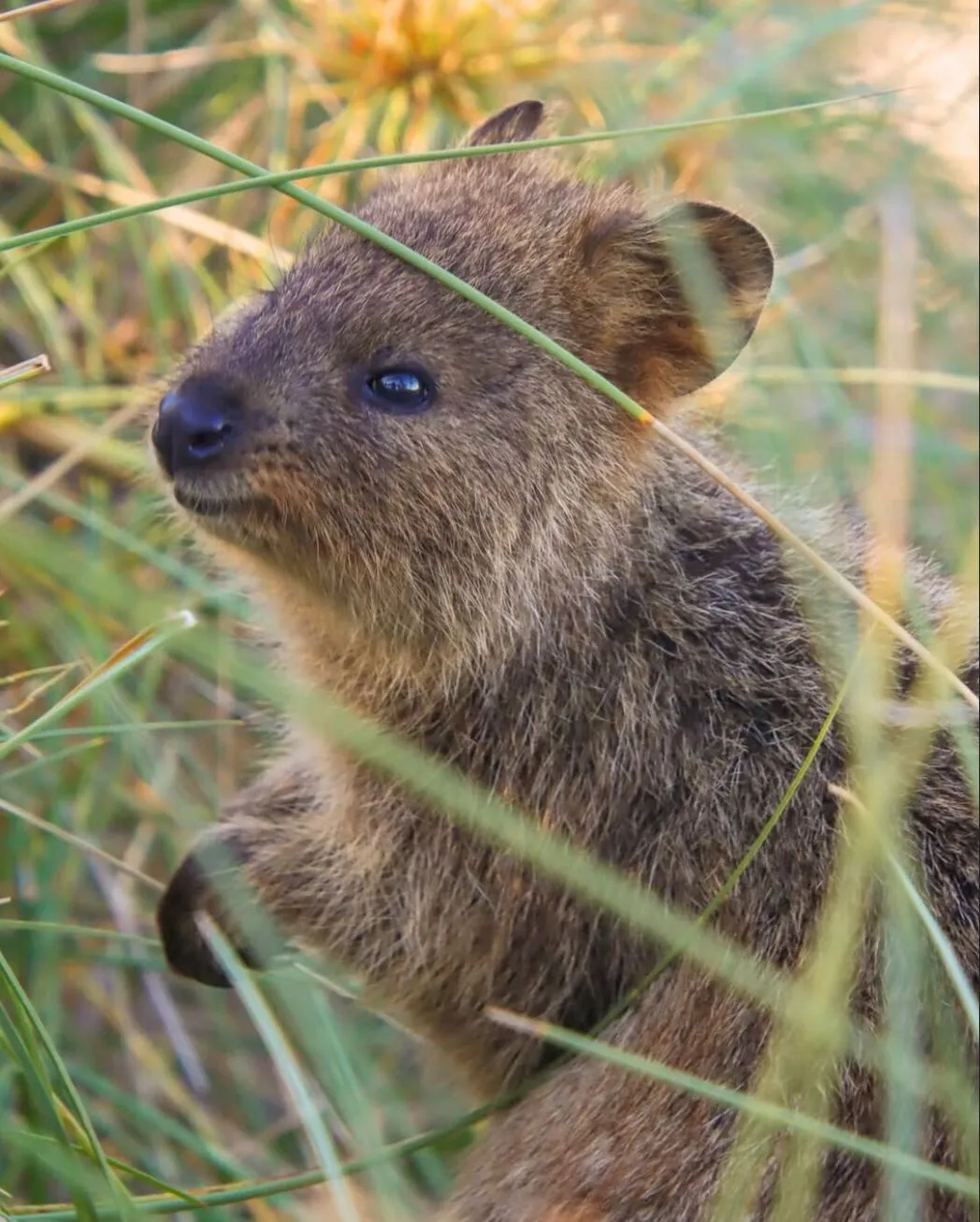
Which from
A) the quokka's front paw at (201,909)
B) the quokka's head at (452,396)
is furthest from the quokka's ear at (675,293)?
the quokka's front paw at (201,909)

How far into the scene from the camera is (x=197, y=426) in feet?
10.1

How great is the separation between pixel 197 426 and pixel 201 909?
126 centimetres

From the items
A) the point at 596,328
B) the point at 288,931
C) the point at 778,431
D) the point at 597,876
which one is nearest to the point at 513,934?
the point at 288,931

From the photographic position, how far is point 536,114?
3.95m

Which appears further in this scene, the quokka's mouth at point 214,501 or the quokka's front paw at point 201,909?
the quokka's front paw at point 201,909

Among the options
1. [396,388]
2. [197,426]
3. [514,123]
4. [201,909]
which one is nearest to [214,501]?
[197,426]

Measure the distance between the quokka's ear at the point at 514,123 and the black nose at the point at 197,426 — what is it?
3.88ft

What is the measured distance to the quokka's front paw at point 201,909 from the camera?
3730mm

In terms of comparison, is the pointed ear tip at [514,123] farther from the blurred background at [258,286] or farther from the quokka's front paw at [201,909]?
the quokka's front paw at [201,909]

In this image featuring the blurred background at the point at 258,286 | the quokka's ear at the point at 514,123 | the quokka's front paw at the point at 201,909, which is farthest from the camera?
the blurred background at the point at 258,286

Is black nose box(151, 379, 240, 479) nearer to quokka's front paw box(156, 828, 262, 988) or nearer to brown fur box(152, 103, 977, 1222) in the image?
brown fur box(152, 103, 977, 1222)

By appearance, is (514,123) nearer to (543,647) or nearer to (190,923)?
(543,647)

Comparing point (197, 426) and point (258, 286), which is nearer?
point (197, 426)

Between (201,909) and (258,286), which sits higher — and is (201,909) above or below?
below
